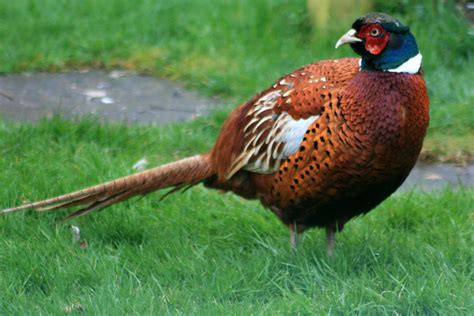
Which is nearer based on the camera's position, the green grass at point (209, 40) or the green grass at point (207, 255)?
the green grass at point (207, 255)

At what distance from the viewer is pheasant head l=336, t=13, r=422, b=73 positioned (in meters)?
3.98

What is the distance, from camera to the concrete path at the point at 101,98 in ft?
21.0

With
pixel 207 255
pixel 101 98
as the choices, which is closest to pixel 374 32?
pixel 207 255

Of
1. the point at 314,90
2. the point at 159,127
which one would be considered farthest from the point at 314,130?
the point at 159,127

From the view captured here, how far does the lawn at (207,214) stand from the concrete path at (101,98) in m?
0.14

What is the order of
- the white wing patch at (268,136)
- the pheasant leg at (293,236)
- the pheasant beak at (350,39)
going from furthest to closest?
the pheasant leg at (293,236) < the white wing patch at (268,136) < the pheasant beak at (350,39)

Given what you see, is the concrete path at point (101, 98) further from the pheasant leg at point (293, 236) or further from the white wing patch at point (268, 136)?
the pheasant leg at point (293, 236)

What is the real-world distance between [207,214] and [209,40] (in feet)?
8.83

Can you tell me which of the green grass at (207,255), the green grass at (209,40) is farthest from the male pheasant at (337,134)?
the green grass at (209,40)

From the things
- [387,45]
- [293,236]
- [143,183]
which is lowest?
[293,236]

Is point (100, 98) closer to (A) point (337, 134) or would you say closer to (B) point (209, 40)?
(B) point (209, 40)

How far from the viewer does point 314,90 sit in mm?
4117

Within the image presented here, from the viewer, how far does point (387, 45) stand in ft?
13.1

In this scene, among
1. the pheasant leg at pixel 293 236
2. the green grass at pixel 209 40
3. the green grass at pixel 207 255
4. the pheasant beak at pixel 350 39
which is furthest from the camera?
the green grass at pixel 209 40
